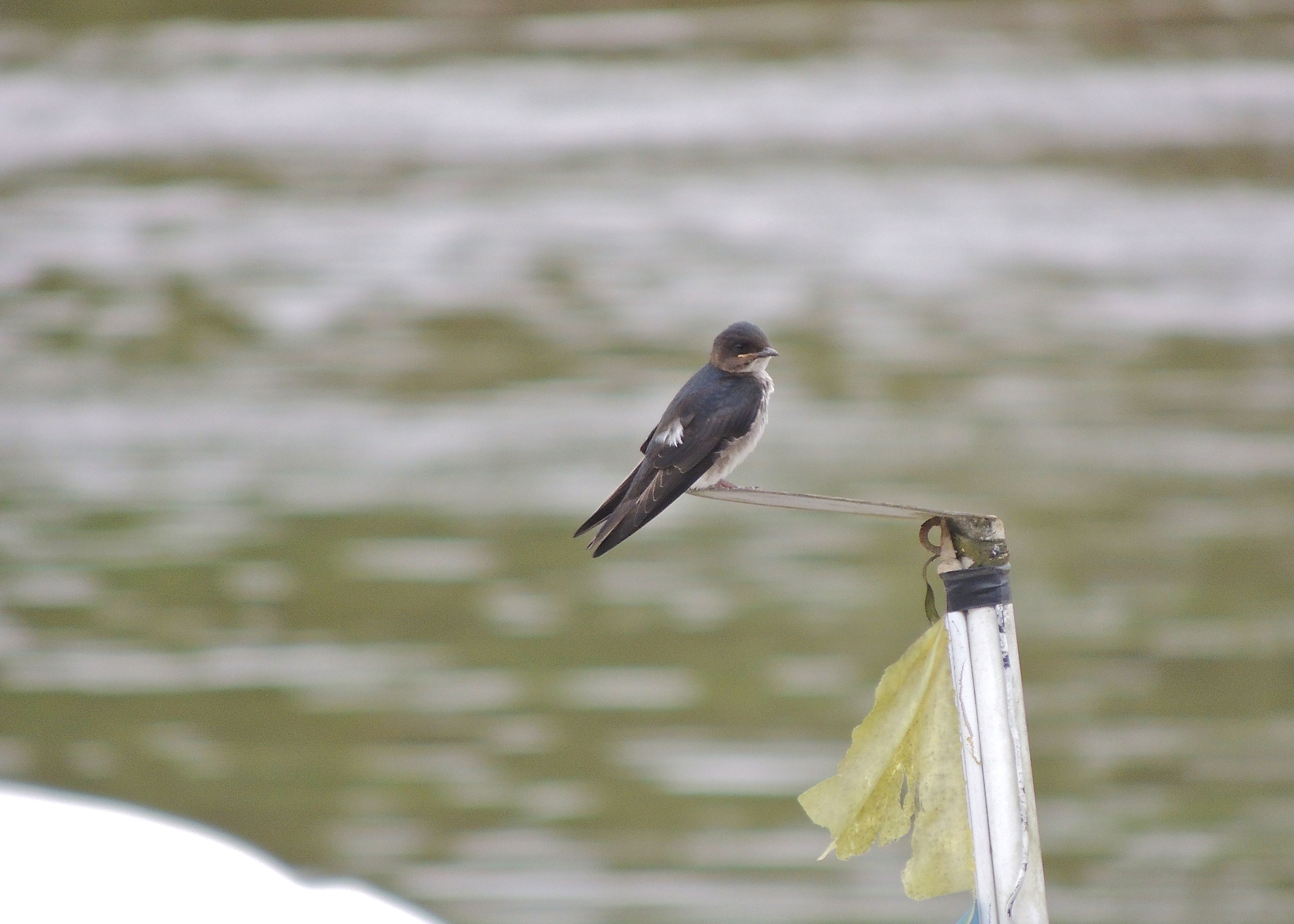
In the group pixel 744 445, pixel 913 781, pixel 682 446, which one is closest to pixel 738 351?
pixel 744 445

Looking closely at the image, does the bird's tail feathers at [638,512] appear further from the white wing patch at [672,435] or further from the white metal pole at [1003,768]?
the white metal pole at [1003,768]

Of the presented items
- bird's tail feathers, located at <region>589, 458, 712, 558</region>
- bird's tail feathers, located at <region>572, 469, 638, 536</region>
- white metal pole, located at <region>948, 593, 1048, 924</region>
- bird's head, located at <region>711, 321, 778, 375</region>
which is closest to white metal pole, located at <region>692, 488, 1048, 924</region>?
white metal pole, located at <region>948, 593, 1048, 924</region>

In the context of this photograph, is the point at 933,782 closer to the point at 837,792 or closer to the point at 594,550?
the point at 837,792

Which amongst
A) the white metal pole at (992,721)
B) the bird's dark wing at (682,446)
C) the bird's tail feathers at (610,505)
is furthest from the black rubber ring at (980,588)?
the bird's tail feathers at (610,505)

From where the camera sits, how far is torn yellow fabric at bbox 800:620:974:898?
0.73 meters

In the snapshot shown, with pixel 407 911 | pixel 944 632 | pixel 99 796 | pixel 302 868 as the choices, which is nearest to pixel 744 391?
pixel 944 632

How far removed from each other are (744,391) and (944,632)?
51cm

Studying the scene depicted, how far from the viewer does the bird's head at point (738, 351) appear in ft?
3.84

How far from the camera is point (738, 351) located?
3.90 feet

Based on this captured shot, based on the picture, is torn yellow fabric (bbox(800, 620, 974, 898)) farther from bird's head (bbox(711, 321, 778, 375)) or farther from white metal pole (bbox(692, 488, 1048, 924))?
bird's head (bbox(711, 321, 778, 375))

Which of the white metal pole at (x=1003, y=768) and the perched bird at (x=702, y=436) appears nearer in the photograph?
the white metal pole at (x=1003, y=768)

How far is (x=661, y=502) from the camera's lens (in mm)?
888

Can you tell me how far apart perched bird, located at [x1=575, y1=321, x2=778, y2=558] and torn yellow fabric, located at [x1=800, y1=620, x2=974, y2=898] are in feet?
0.71

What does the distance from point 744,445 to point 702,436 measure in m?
0.16
